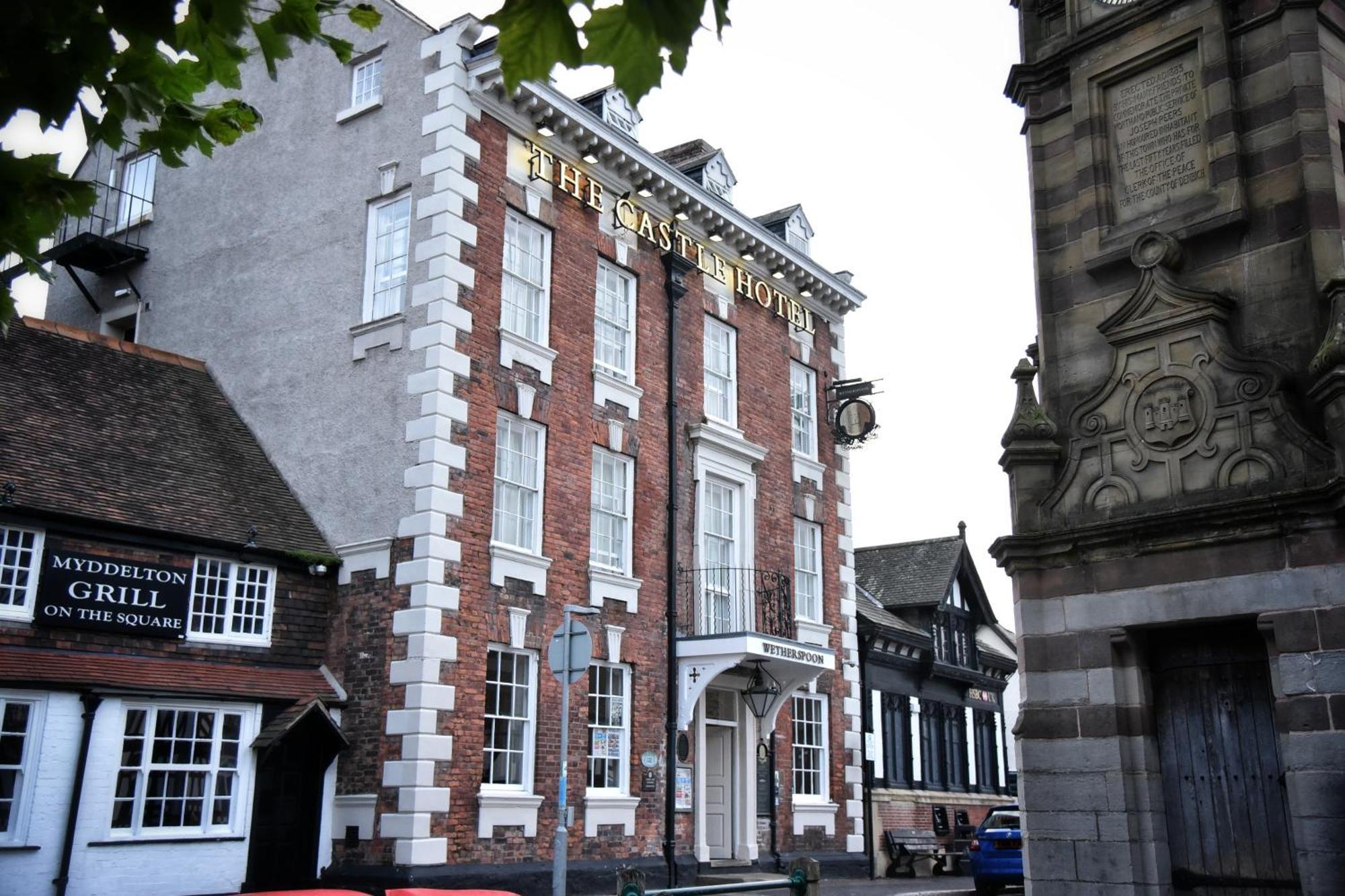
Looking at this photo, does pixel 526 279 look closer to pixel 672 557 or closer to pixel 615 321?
pixel 615 321

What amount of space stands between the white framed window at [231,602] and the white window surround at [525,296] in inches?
189

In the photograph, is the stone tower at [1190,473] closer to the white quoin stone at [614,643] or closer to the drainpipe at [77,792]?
the white quoin stone at [614,643]

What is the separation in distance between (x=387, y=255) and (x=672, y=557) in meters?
6.84

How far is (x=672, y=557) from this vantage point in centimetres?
2178

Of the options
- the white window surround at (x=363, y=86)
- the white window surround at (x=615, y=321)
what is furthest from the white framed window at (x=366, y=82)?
the white window surround at (x=615, y=321)

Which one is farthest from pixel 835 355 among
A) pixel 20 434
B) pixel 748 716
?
pixel 20 434

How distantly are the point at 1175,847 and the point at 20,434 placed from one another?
49.0 feet

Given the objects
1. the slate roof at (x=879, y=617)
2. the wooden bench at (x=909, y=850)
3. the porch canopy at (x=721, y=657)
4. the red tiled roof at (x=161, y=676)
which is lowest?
the wooden bench at (x=909, y=850)

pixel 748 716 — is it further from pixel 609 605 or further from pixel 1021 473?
pixel 1021 473

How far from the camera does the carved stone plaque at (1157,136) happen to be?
10.6 meters

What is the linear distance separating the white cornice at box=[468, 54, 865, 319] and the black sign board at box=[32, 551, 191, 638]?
8131 millimetres

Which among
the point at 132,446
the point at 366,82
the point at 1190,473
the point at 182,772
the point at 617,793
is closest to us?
the point at 1190,473

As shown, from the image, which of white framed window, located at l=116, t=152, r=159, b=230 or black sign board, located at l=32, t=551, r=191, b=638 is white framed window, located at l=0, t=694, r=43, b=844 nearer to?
black sign board, located at l=32, t=551, r=191, b=638

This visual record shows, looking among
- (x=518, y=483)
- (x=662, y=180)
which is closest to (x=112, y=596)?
(x=518, y=483)
